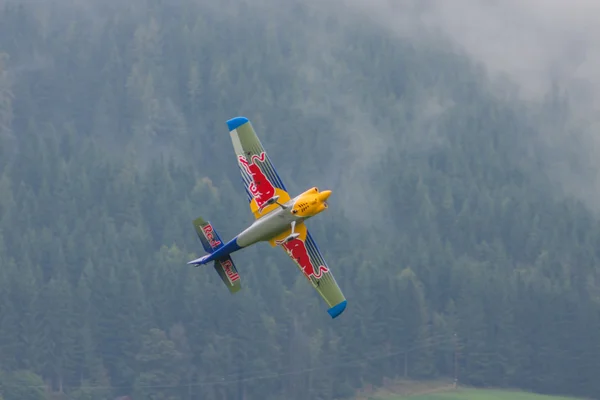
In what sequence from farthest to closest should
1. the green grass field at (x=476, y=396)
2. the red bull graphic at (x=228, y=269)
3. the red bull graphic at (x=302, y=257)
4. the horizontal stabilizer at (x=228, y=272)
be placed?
1. the green grass field at (x=476, y=396)
2. the red bull graphic at (x=302, y=257)
3. the red bull graphic at (x=228, y=269)
4. the horizontal stabilizer at (x=228, y=272)

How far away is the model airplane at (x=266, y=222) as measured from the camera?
7712 cm

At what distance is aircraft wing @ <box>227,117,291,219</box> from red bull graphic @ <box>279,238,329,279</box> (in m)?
2.86

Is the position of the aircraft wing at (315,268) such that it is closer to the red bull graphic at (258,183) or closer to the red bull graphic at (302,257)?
the red bull graphic at (302,257)

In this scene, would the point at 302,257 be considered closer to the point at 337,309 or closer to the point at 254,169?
the point at 337,309

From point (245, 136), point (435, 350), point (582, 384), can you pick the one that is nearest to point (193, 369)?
point (435, 350)

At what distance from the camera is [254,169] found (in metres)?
79.6

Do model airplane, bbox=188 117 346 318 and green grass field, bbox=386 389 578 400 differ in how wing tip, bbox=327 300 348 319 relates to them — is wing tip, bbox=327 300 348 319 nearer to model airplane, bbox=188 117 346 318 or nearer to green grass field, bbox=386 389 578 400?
model airplane, bbox=188 117 346 318

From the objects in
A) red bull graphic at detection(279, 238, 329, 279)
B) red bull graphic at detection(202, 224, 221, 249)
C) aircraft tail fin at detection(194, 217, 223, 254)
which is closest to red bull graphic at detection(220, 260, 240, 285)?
aircraft tail fin at detection(194, 217, 223, 254)

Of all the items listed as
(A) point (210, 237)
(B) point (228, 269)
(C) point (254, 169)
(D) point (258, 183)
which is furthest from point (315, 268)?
(A) point (210, 237)

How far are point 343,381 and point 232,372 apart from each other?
15.1m

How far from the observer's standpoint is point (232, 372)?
188000 millimetres

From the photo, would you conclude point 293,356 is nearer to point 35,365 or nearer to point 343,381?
point 343,381

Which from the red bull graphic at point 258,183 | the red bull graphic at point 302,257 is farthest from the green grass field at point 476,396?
the red bull graphic at point 258,183

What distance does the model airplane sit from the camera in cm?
7712
